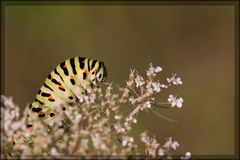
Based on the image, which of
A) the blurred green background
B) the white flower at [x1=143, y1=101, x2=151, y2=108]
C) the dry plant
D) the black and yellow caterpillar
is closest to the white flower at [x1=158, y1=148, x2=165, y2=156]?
the dry plant

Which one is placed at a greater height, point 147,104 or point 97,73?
point 97,73

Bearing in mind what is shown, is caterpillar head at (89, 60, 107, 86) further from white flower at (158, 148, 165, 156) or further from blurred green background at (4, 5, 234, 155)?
blurred green background at (4, 5, 234, 155)

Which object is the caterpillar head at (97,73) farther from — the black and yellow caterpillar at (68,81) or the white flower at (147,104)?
the white flower at (147,104)


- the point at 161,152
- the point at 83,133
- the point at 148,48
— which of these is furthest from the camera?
the point at 148,48

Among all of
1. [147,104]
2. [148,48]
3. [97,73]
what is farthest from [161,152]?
[148,48]

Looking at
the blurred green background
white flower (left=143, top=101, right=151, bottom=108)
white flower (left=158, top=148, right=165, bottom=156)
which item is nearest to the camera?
white flower (left=158, top=148, right=165, bottom=156)

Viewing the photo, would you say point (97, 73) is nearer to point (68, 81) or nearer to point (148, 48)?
point (68, 81)

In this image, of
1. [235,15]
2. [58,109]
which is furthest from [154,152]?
[235,15]
